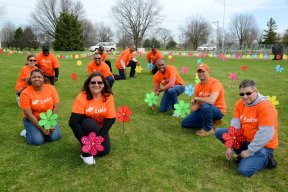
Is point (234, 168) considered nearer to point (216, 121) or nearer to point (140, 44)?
point (216, 121)

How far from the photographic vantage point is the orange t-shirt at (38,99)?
4.18 m

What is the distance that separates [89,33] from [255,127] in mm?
63802

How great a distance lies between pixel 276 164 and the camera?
3645 mm

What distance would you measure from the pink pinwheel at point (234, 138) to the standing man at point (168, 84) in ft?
8.55

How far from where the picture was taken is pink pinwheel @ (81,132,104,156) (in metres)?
3.46

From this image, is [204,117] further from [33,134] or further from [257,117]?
[33,134]

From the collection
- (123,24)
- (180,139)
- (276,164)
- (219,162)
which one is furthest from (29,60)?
(123,24)

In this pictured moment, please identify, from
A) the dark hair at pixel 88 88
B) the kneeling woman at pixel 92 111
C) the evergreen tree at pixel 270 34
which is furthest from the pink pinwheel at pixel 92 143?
the evergreen tree at pixel 270 34

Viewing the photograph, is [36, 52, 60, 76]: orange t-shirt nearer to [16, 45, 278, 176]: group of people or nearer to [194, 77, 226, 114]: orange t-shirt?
[16, 45, 278, 176]: group of people

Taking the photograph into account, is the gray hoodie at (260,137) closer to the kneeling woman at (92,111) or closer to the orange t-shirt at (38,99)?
the kneeling woman at (92,111)

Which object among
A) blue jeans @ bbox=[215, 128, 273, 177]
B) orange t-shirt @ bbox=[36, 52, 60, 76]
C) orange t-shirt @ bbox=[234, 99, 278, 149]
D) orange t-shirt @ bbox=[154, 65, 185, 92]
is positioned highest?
orange t-shirt @ bbox=[36, 52, 60, 76]

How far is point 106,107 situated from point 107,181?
3.33 ft

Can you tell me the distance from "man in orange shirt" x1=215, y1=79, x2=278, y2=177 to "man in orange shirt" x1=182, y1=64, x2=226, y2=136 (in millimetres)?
1028

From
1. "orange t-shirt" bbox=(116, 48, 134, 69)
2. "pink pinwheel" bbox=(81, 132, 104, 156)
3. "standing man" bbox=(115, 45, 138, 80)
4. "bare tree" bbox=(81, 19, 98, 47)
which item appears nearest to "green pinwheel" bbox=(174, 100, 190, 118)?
"pink pinwheel" bbox=(81, 132, 104, 156)
